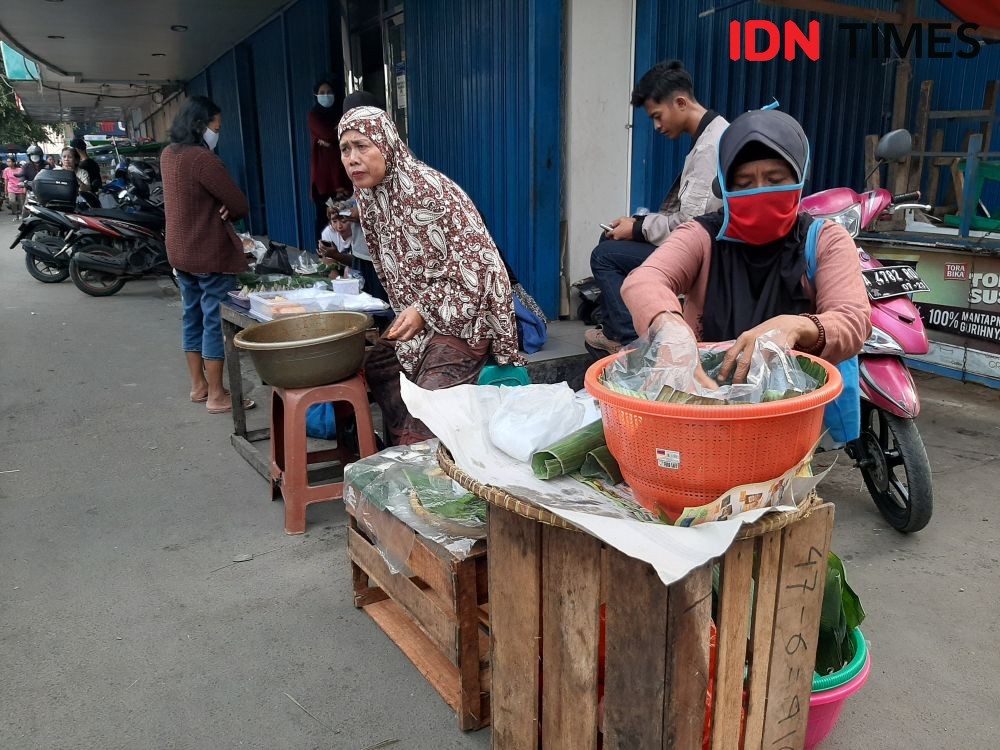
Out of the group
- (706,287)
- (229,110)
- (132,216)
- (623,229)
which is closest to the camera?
(706,287)

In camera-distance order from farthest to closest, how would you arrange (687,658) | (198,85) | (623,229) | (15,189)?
1. (15,189)
2. (198,85)
3. (623,229)
4. (687,658)

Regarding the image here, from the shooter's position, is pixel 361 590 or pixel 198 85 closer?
pixel 361 590

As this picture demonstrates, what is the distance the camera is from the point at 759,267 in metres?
1.92

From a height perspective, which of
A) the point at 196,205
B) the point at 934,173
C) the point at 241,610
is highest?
the point at 934,173

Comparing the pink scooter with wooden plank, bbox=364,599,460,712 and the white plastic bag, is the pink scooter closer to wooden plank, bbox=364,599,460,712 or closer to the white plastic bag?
the white plastic bag

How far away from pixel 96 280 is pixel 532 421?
9781 millimetres

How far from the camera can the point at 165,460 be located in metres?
4.00

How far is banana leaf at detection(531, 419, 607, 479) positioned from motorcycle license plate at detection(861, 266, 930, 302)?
2.13 m

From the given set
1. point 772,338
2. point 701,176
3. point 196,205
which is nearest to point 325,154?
point 196,205

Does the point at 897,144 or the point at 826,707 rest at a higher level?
the point at 897,144

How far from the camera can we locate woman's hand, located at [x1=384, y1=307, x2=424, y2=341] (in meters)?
2.96

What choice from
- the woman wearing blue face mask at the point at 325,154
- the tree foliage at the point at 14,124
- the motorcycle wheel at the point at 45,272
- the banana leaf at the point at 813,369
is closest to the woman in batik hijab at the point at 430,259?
the banana leaf at the point at 813,369

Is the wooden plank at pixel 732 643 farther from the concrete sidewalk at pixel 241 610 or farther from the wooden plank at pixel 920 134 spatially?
the wooden plank at pixel 920 134

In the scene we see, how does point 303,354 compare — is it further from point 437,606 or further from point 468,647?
point 468,647
